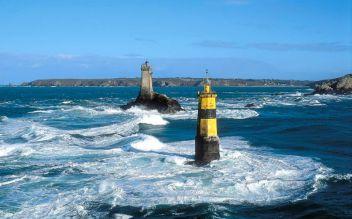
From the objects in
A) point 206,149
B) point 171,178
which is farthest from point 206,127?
point 171,178

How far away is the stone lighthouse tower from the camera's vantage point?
129 ft

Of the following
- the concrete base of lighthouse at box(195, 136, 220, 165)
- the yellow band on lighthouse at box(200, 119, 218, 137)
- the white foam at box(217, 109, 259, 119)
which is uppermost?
the yellow band on lighthouse at box(200, 119, 218, 137)

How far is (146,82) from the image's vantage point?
39312mm

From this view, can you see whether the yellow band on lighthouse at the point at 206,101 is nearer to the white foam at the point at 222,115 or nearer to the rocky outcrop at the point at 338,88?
the white foam at the point at 222,115

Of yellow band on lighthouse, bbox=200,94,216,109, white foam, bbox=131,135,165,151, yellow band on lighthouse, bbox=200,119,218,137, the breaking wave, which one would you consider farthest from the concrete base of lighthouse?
white foam, bbox=131,135,165,151

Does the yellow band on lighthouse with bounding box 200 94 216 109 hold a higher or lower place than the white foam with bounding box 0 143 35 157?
higher

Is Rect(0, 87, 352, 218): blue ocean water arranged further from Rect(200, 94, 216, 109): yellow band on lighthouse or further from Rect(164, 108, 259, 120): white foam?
Rect(164, 108, 259, 120): white foam

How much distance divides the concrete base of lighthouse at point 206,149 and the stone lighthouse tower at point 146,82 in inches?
984

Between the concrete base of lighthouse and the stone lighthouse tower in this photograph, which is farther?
the stone lighthouse tower

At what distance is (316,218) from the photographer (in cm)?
953

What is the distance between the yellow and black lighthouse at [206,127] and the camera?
14.1m

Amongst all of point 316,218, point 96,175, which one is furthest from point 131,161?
point 316,218

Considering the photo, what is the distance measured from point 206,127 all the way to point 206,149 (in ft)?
1.92

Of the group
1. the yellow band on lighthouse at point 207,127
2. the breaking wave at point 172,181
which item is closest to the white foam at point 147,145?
the breaking wave at point 172,181
